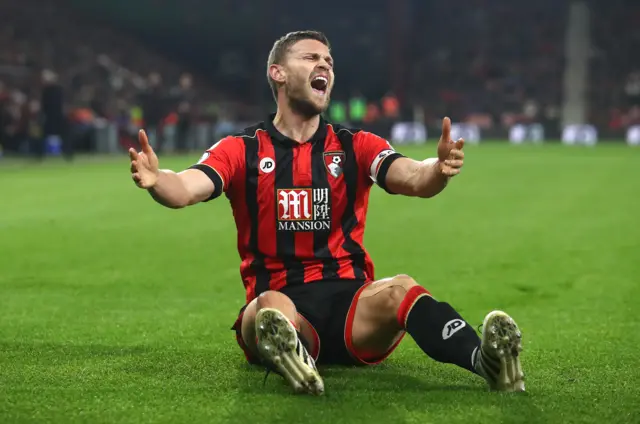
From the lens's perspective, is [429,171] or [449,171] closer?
[449,171]

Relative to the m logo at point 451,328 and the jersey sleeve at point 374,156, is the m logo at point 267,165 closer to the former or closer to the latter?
the jersey sleeve at point 374,156

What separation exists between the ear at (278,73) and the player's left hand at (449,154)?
0.81 m

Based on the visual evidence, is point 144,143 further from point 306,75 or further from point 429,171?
point 429,171

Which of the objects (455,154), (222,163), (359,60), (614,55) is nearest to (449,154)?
(455,154)

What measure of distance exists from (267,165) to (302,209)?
8.7 inches

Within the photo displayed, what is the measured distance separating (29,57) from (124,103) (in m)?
3.25

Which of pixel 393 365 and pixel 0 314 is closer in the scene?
pixel 393 365

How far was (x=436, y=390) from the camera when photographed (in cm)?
372

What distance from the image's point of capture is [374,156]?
414 centimetres

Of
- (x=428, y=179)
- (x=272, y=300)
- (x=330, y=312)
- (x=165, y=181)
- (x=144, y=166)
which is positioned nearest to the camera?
(x=144, y=166)

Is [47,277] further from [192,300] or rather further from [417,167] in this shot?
[417,167]

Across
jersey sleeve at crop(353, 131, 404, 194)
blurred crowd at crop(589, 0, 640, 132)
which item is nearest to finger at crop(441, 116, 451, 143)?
jersey sleeve at crop(353, 131, 404, 194)

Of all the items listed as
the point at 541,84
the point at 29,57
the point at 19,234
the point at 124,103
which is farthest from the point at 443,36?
the point at 19,234

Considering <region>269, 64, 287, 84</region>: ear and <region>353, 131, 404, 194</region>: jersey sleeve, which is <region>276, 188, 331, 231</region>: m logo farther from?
<region>269, 64, 287, 84</region>: ear
